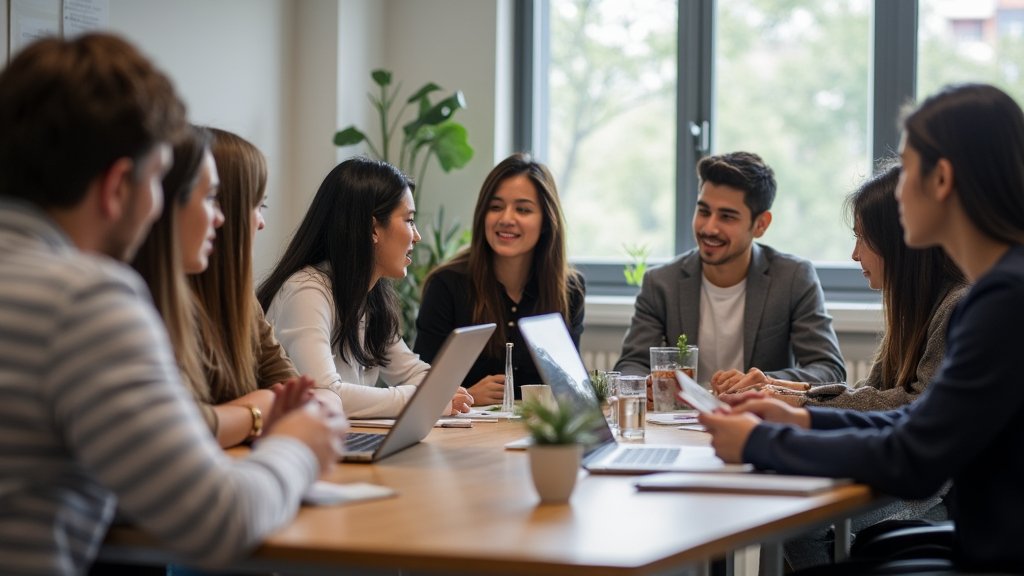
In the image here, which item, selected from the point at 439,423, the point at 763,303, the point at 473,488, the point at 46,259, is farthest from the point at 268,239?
the point at 46,259

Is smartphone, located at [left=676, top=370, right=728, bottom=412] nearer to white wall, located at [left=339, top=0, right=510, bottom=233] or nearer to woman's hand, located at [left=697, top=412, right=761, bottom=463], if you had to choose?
woman's hand, located at [left=697, top=412, right=761, bottom=463]

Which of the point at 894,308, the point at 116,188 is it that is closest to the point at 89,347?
the point at 116,188

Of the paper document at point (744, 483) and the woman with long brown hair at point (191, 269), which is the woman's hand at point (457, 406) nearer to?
the woman with long brown hair at point (191, 269)

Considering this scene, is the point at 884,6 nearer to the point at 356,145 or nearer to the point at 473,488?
the point at 356,145

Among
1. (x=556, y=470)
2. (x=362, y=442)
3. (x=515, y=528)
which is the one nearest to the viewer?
(x=515, y=528)

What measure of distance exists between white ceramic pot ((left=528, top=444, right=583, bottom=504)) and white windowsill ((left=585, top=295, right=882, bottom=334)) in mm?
3148

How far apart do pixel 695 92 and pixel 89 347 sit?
4.28 m

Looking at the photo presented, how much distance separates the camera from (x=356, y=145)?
5105 mm

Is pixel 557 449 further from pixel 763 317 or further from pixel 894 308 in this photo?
pixel 763 317

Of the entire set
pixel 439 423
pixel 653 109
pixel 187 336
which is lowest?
pixel 439 423

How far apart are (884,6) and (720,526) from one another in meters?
3.94

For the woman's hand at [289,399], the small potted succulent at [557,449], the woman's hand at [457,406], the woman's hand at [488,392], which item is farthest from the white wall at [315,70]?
the small potted succulent at [557,449]

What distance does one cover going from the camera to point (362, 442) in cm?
210

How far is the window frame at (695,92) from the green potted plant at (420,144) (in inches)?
15.4
